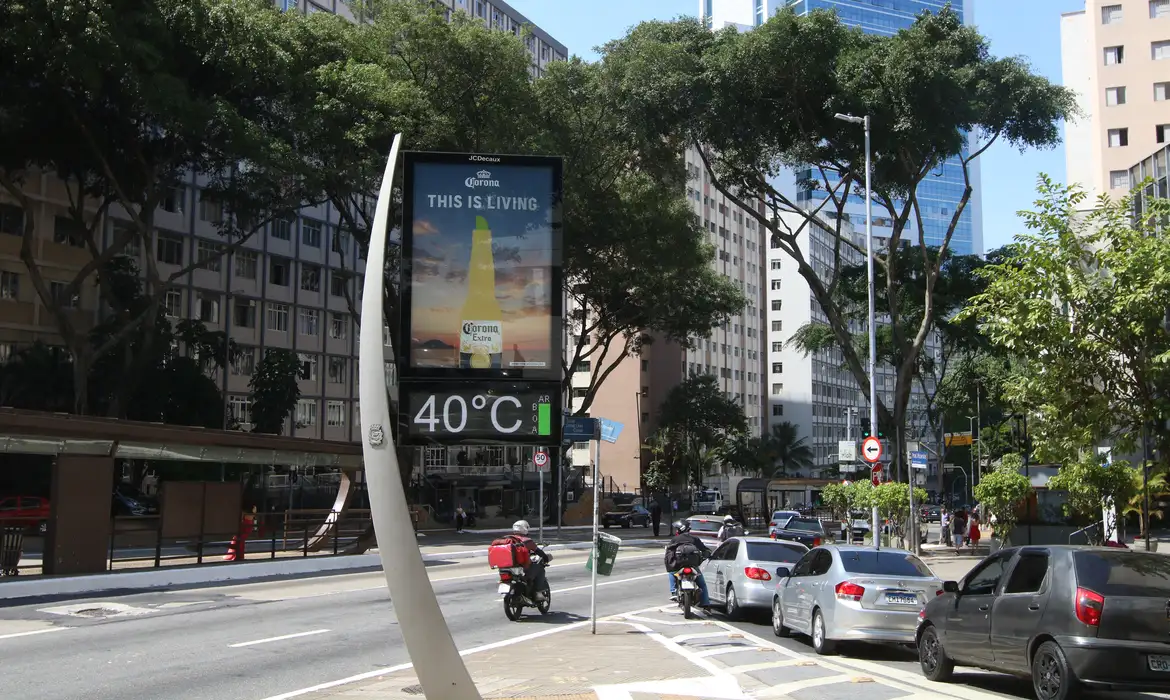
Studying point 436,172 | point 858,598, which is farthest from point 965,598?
point 436,172

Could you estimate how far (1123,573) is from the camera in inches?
402

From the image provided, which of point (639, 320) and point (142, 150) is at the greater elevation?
point (142, 150)

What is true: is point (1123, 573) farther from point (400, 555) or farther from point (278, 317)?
point (278, 317)

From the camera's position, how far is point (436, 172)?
9.08m

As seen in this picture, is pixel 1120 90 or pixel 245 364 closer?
pixel 1120 90

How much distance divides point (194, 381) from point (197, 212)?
1358 centimetres

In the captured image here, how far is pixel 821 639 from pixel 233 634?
26.8 ft

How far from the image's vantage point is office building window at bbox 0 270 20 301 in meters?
48.1

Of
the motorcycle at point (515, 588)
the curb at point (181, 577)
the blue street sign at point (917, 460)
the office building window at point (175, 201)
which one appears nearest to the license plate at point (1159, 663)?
the motorcycle at point (515, 588)

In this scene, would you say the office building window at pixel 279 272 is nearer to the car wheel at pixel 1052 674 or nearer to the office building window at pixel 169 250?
the office building window at pixel 169 250

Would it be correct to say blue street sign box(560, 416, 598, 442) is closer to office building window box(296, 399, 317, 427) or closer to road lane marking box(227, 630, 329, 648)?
road lane marking box(227, 630, 329, 648)

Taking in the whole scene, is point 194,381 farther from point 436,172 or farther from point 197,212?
point 436,172

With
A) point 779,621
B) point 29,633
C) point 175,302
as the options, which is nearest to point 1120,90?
point 175,302

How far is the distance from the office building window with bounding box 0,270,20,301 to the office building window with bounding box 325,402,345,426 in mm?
22009
